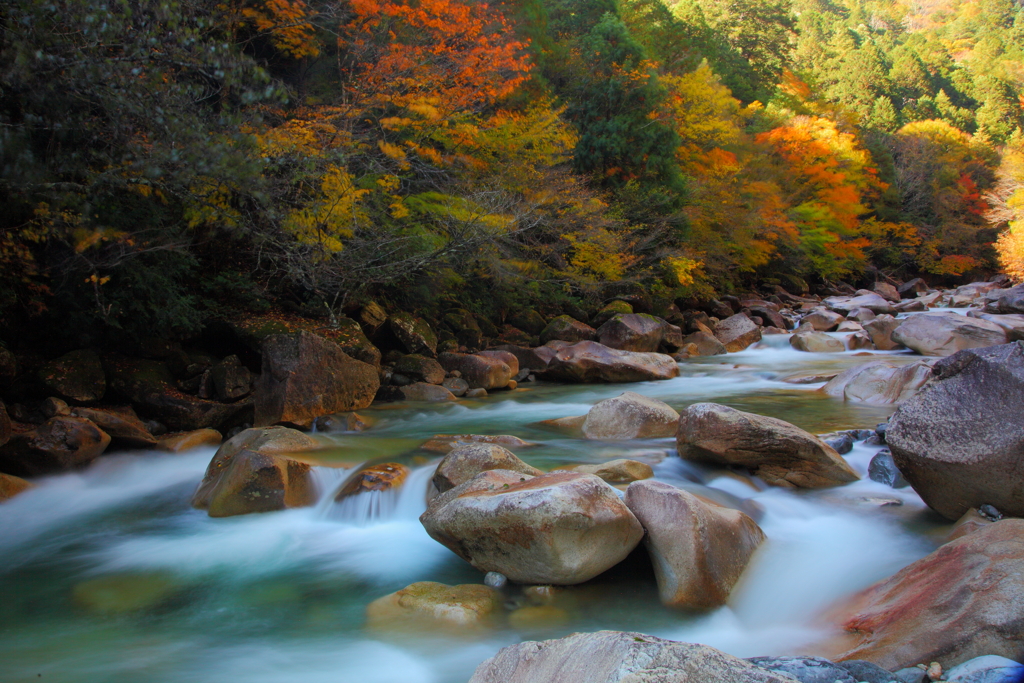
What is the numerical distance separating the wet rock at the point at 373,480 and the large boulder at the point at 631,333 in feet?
33.5

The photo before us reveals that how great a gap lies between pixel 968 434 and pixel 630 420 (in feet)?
12.1

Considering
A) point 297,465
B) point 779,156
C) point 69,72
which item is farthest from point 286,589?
point 779,156

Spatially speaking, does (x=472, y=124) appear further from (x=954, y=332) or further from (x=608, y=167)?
(x=954, y=332)

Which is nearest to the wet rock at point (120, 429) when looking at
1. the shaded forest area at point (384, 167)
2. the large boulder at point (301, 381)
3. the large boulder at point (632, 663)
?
the shaded forest area at point (384, 167)

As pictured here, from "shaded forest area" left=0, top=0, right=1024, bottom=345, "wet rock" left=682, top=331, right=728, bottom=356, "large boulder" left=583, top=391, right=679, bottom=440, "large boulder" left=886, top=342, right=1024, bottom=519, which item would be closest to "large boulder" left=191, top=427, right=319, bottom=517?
"shaded forest area" left=0, top=0, right=1024, bottom=345

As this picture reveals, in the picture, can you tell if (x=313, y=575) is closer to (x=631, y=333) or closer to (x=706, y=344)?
(x=631, y=333)

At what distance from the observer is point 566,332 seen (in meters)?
15.8

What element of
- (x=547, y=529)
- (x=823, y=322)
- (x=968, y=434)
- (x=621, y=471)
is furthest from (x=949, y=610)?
(x=823, y=322)

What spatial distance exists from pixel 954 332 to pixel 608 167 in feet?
32.3

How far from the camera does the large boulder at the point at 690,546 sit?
3.86 m

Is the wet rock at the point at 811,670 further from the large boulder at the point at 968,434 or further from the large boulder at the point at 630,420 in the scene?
the large boulder at the point at 630,420

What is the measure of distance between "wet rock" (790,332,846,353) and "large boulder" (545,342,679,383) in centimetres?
535

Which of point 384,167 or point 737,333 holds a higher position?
point 384,167

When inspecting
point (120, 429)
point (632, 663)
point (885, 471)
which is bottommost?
point (885, 471)
